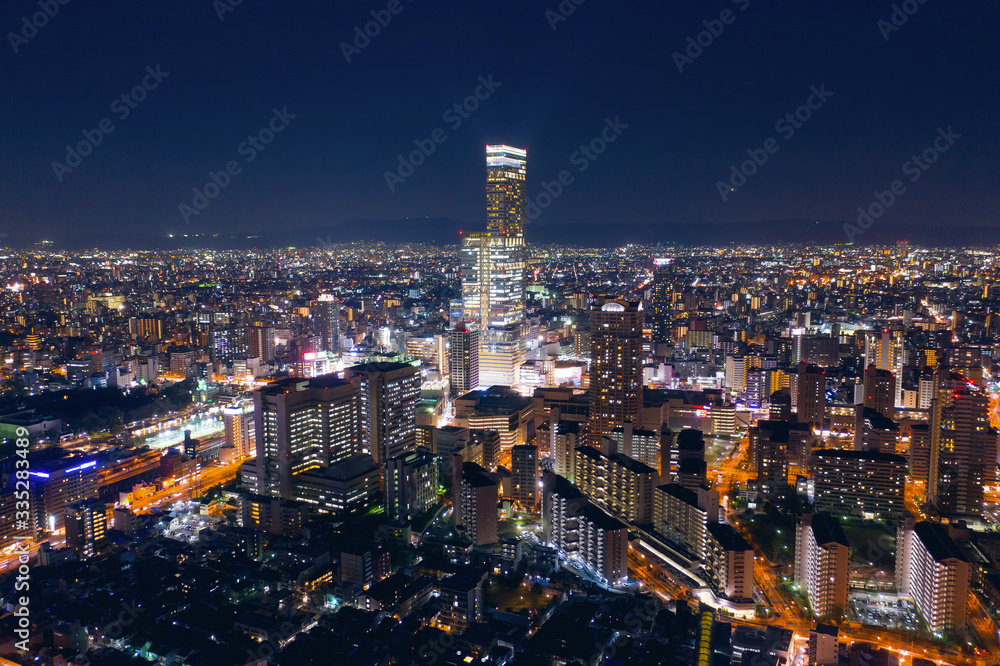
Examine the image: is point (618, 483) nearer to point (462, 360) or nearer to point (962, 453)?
point (962, 453)

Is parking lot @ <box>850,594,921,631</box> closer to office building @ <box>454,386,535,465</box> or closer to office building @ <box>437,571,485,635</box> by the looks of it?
office building @ <box>437,571,485,635</box>

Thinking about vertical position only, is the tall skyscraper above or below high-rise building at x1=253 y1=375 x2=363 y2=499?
above

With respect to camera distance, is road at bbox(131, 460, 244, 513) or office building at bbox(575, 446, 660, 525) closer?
office building at bbox(575, 446, 660, 525)

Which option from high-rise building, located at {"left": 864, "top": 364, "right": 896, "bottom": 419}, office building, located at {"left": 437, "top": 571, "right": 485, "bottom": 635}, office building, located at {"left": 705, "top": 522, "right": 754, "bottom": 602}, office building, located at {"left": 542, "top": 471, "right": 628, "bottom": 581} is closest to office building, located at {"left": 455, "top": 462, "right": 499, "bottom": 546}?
office building, located at {"left": 542, "top": 471, "right": 628, "bottom": 581}

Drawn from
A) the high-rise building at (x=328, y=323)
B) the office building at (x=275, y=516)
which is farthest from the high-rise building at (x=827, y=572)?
the high-rise building at (x=328, y=323)

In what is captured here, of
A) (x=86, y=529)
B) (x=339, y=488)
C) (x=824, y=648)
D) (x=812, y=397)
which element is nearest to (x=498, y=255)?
(x=812, y=397)

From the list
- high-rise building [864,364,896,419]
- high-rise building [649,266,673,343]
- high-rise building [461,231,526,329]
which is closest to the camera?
high-rise building [864,364,896,419]

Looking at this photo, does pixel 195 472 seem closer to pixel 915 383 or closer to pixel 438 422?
pixel 438 422
